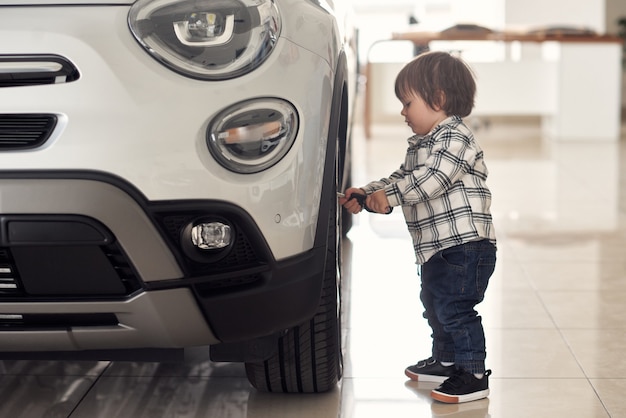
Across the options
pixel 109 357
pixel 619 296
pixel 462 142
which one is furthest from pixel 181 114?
pixel 619 296

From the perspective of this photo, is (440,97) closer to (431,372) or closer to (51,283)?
(431,372)

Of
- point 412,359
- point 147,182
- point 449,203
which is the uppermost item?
point 147,182

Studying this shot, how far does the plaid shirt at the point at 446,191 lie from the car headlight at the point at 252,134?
559 millimetres

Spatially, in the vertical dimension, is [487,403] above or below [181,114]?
below

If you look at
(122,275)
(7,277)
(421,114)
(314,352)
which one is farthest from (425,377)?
(7,277)

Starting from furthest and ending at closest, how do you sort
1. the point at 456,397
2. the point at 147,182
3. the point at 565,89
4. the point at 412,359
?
1. the point at 565,89
2. the point at 412,359
3. the point at 456,397
4. the point at 147,182

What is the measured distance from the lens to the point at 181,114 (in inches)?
62.5

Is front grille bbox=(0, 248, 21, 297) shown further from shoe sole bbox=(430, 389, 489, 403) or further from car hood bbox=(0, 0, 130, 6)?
shoe sole bbox=(430, 389, 489, 403)

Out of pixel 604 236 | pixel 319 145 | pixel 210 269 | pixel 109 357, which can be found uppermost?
pixel 319 145

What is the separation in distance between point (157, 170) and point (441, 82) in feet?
2.94

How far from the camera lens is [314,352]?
81.4 inches

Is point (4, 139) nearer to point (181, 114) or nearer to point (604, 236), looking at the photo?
point (181, 114)

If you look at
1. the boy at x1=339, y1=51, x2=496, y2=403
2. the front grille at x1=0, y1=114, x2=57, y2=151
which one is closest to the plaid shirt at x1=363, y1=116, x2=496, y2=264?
the boy at x1=339, y1=51, x2=496, y2=403

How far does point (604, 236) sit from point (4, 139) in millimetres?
3259
